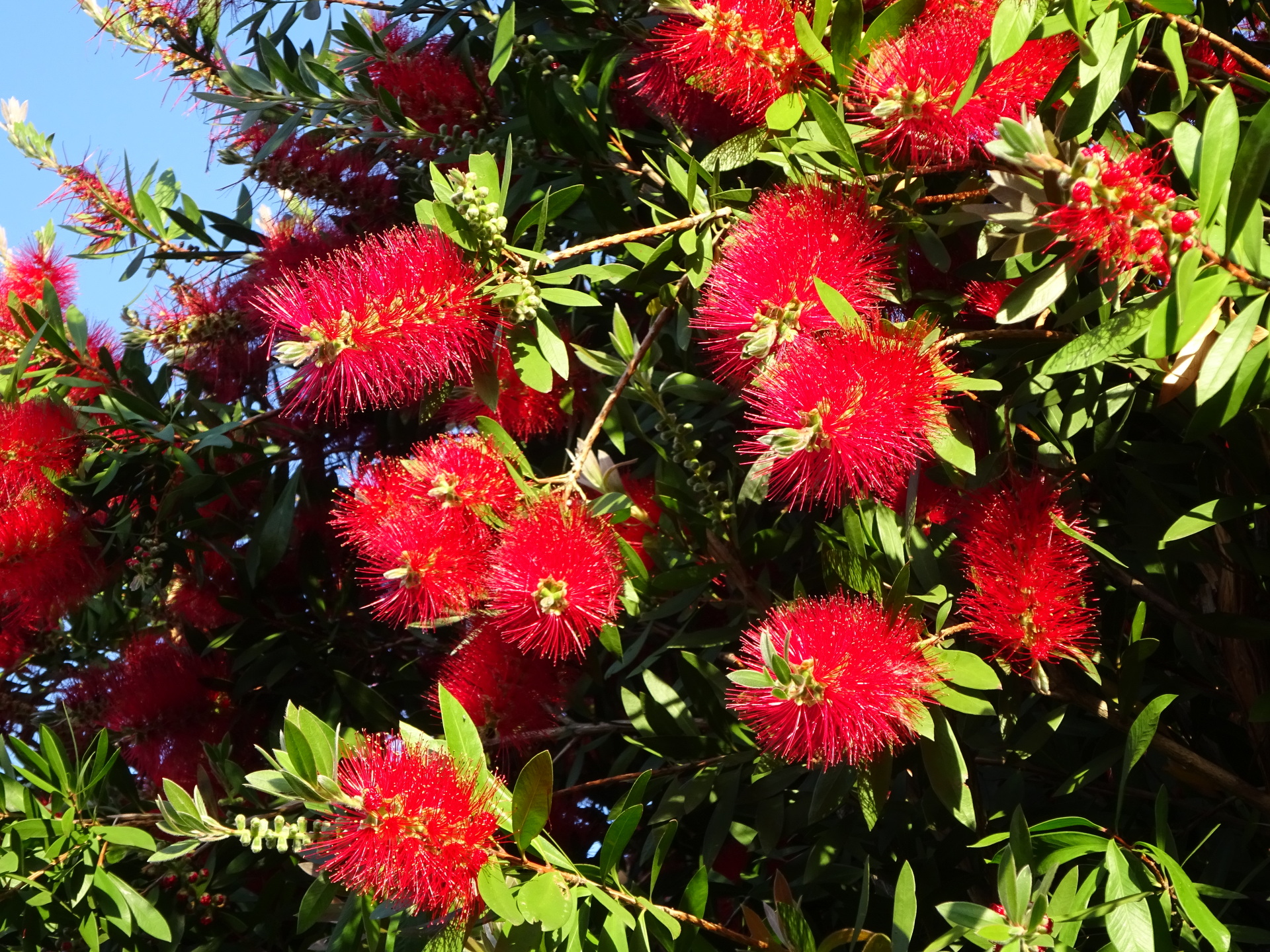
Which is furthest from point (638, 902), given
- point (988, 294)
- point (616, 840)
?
point (988, 294)

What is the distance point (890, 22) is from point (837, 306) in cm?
43

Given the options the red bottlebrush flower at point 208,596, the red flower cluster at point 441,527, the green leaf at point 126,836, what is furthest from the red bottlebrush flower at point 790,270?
the red bottlebrush flower at point 208,596

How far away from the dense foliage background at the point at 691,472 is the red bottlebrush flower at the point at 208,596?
0.04ft

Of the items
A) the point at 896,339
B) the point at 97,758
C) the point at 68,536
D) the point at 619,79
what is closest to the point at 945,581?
the point at 896,339

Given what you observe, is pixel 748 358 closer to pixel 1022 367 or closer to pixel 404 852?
pixel 1022 367

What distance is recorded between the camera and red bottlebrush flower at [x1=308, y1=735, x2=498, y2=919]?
128 centimetres

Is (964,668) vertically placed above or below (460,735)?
below

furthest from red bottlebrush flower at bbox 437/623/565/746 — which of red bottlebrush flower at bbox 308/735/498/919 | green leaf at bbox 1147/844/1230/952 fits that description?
green leaf at bbox 1147/844/1230/952

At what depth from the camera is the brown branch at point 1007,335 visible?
1353mm

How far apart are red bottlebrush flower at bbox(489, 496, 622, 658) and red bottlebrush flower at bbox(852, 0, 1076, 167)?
0.63 meters

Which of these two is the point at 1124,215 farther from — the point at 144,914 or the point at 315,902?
the point at 144,914

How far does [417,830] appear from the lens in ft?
4.20

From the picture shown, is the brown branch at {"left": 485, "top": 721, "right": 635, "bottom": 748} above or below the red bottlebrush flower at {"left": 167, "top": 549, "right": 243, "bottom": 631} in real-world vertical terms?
below

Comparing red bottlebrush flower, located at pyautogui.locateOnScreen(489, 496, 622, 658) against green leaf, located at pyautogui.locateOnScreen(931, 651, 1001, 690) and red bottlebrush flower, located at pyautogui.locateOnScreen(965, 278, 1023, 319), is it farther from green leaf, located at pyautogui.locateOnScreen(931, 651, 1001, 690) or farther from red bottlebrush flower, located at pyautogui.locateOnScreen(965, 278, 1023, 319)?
red bottlebrush flower, located at pyautogui.locateOnScreen(965, 278, 1023, 319)
